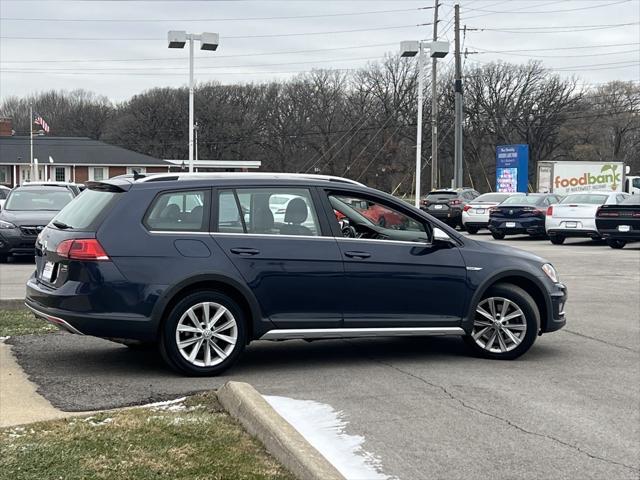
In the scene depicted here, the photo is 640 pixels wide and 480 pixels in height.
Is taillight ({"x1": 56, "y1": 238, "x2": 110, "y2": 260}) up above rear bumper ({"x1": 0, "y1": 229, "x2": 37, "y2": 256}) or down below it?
above

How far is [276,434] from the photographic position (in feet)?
15.5

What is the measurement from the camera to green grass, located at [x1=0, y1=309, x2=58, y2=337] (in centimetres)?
900

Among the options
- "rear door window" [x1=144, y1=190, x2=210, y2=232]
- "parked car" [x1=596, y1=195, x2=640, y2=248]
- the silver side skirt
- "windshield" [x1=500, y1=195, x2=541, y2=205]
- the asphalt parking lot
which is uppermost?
"windshield" [x1=500, y1=195, x2=541, y2=205]

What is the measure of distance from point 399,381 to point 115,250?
102 inches

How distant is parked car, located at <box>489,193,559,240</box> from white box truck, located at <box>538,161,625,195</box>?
1923 centimetres

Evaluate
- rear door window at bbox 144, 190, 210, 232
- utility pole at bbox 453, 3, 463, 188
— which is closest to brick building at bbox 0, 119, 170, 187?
utility pole at bbox 453, 3, 463, 188

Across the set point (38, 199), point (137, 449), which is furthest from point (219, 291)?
point (38, 199)

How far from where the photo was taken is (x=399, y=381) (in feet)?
23.2

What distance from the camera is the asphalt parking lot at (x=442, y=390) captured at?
16.9 feet

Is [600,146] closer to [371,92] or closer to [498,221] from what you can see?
[371,92]

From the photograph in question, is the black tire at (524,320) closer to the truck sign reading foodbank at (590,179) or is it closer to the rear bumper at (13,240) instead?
the rear bumper at (13,240)

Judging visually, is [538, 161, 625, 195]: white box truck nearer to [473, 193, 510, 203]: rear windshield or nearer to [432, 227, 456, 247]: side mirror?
[473, 193, 510, 203]: rear windshield

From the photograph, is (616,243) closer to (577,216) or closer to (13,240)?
(577,216)

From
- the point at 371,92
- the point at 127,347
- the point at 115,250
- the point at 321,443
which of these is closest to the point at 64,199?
the point at 127,347
